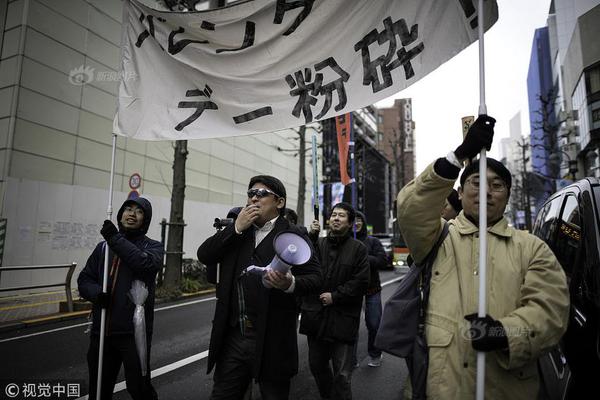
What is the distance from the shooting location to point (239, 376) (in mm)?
2420

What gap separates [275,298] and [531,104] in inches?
2695

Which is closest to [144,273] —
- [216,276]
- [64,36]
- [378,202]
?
[216,276]

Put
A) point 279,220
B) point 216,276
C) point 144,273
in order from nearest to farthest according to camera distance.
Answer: point 279,220 < point 216,276 < point 144,273

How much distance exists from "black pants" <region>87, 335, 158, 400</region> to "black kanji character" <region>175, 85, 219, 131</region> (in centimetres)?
184

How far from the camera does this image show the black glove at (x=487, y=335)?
159 cm

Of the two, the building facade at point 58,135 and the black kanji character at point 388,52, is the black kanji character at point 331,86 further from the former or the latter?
the building facade at point 58,135

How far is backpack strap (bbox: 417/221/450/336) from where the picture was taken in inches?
76.5

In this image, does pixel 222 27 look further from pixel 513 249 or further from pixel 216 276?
pixel 513 249

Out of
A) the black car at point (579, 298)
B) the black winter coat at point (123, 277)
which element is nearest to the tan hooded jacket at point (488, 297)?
the black car at point (579, 298)

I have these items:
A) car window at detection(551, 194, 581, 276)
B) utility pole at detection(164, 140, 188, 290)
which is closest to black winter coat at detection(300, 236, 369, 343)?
car window at detection(551, 194, 581, 276)

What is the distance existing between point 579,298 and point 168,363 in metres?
4.65

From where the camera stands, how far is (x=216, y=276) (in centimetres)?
293

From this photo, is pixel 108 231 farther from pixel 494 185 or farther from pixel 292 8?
pixel 494 185

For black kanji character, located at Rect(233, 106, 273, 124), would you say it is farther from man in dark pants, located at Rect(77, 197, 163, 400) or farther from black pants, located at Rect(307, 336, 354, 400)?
black pants, located at Rect(307, 336, 354, 400)
